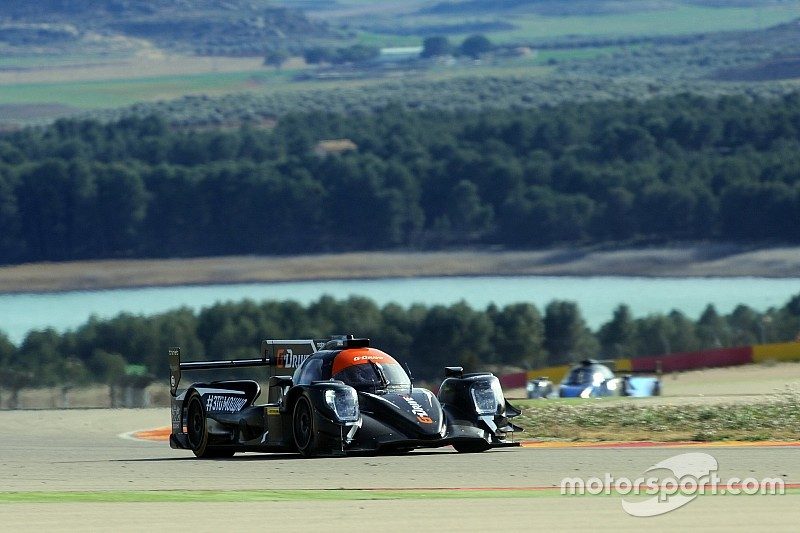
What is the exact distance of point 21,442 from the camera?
2533 cm

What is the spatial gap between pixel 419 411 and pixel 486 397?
1.05 metres

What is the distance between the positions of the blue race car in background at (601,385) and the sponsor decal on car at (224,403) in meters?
15.9

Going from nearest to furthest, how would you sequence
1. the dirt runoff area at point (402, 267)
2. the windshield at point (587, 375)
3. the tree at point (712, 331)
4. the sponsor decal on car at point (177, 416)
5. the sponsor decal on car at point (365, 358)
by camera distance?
the sponsor decal on car at point (365, 358)
the sponsor decal on car at point (177, 416)
the windshield at point (587, 375)
the tree at point (712, 331)
the dirt runoff area at point (402, 267)

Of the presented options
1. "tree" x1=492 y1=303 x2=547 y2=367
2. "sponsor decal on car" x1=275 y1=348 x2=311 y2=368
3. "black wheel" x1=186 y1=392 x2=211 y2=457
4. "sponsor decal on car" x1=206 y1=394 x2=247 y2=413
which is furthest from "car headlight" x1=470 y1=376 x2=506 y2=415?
"tree" x1=492 y1=303 x2=547 y2=367

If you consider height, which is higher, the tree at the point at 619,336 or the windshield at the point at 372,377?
the windshield at the point at 372,377

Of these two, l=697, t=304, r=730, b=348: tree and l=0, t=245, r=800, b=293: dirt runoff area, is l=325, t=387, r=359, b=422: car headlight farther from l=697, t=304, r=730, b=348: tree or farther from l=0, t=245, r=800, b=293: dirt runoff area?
l=0, t=245, r=800, b=293: dirt runoff area

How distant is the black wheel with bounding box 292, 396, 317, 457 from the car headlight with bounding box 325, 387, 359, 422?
0.96 ft

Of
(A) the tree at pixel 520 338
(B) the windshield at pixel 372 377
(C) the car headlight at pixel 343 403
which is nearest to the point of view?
(C) the car headlight at pixel 343 403

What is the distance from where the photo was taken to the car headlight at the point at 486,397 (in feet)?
64.2

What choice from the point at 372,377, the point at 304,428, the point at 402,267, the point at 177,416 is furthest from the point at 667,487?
the point at 402,267

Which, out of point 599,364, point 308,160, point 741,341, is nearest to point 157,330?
point 741,341

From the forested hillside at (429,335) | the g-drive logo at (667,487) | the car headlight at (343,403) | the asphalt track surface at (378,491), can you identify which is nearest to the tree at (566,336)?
the forested hillside at (429,335)

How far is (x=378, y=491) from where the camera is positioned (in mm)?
15680

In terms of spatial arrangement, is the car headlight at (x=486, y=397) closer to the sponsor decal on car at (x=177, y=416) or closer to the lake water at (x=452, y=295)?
the sponsor decal on car at (x=177, y=416)
